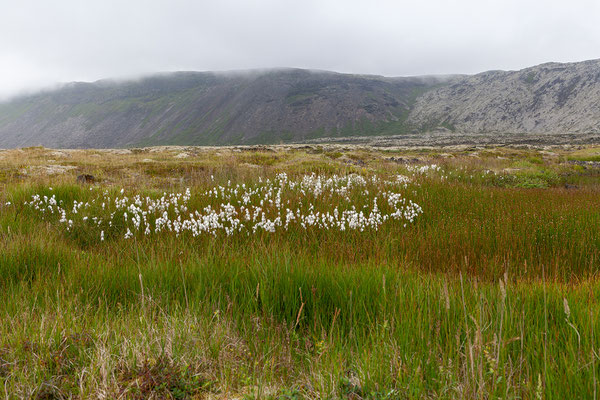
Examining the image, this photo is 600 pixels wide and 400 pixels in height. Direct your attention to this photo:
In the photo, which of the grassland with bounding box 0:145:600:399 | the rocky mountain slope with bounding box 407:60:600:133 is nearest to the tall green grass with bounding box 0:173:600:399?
the grassland with bounding box 0:145:600:399

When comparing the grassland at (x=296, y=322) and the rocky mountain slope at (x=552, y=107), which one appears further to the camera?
the rocky mountain slope at (x=552, y=107)

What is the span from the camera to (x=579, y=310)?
7.54ft

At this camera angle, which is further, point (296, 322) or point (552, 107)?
point (552, 107)

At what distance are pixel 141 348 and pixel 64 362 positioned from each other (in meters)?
0.39

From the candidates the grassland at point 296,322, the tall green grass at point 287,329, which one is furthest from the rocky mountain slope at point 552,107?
the tall green grass at point 287,329

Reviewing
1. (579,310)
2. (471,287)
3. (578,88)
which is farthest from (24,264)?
(578,88)

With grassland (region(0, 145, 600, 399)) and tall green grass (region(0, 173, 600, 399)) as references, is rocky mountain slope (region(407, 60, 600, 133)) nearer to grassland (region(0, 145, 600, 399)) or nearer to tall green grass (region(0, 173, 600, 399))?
grassland (region(0, 145, 600, 399))

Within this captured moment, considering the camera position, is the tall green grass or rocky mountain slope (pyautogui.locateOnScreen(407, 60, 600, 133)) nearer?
the tall green grass

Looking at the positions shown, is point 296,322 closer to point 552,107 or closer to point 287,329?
point 287,329

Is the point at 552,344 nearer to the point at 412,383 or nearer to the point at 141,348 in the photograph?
the point at 412,383

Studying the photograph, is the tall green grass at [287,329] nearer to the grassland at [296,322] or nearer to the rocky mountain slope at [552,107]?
the grassland at [296,322]

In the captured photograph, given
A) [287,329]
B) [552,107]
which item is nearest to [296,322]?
[287,329]

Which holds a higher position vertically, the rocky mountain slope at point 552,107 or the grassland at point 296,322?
the rocky mountain slope at point 552,107

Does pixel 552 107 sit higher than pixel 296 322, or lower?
higher
